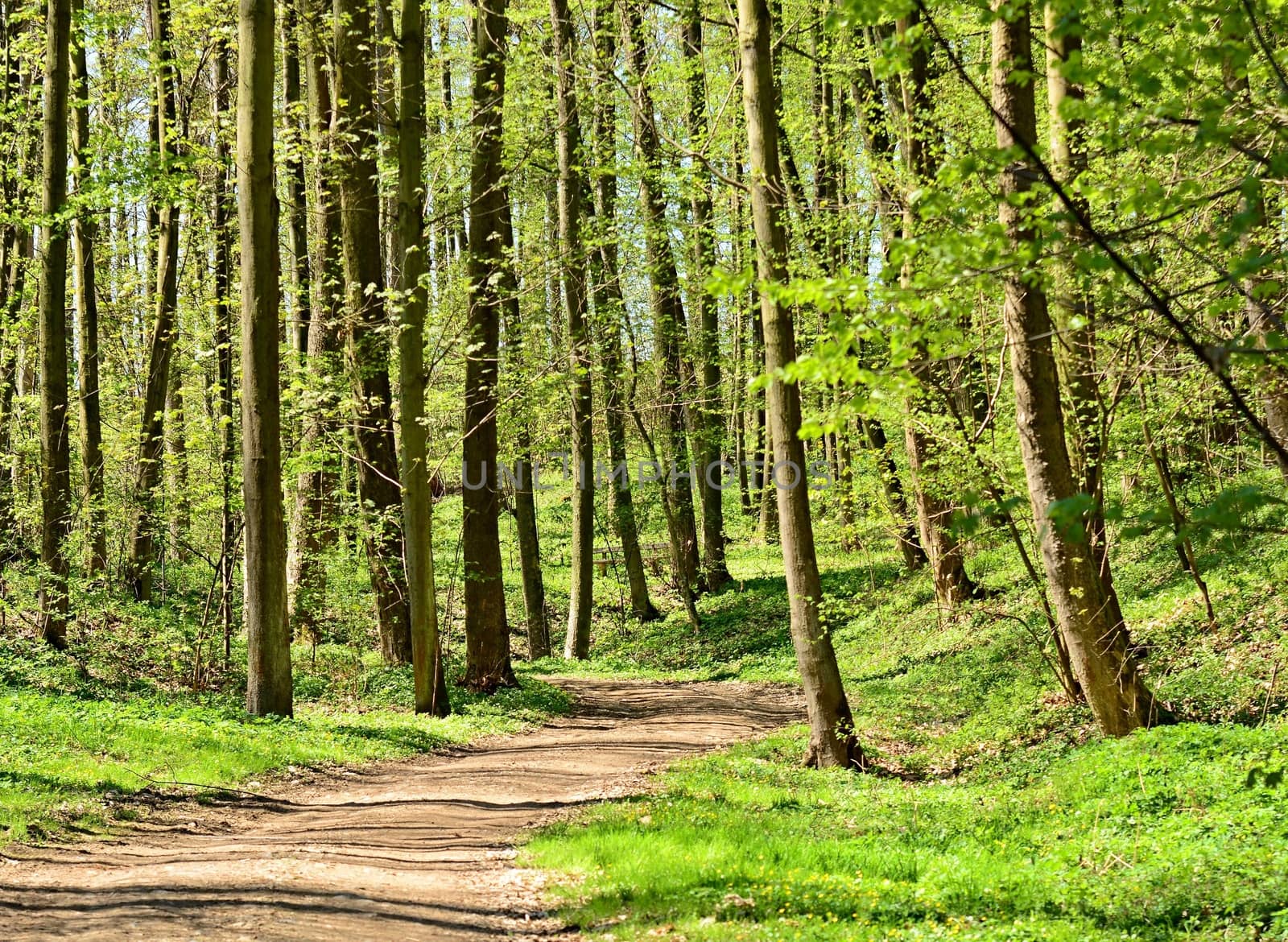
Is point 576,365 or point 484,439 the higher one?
point 576,365

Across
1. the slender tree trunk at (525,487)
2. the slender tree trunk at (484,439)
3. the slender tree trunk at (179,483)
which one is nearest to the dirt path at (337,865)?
the slender tree trunk at (484,439)

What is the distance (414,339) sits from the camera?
39.2 feet

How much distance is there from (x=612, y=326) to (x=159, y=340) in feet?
25.6

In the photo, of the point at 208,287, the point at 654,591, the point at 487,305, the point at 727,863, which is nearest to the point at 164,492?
the point at 487,305

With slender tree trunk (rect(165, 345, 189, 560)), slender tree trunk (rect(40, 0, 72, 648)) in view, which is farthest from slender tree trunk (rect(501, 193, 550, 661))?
slender tree trunk (rect(40, 0, 72, 648))

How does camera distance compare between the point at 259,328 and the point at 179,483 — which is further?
the point at 179,483

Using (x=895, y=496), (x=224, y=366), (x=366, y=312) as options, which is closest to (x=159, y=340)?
(x=224, y=366)

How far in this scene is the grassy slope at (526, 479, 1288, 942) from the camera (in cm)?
524

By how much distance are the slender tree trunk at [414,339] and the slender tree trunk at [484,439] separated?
6.94ft

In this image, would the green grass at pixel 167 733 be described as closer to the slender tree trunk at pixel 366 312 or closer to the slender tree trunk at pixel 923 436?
the slender tree trunk at pixel 366 312

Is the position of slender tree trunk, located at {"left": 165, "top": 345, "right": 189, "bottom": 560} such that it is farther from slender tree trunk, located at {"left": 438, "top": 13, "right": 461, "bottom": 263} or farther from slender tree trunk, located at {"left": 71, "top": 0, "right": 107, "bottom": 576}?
slender tree trunk, located at {"left": 438, "top": 13, "right": 461, "bottom": 263}

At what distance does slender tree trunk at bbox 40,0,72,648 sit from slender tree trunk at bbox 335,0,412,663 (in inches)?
151

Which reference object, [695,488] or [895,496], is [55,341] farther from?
[695,488]

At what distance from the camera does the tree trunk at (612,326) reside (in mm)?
17438
